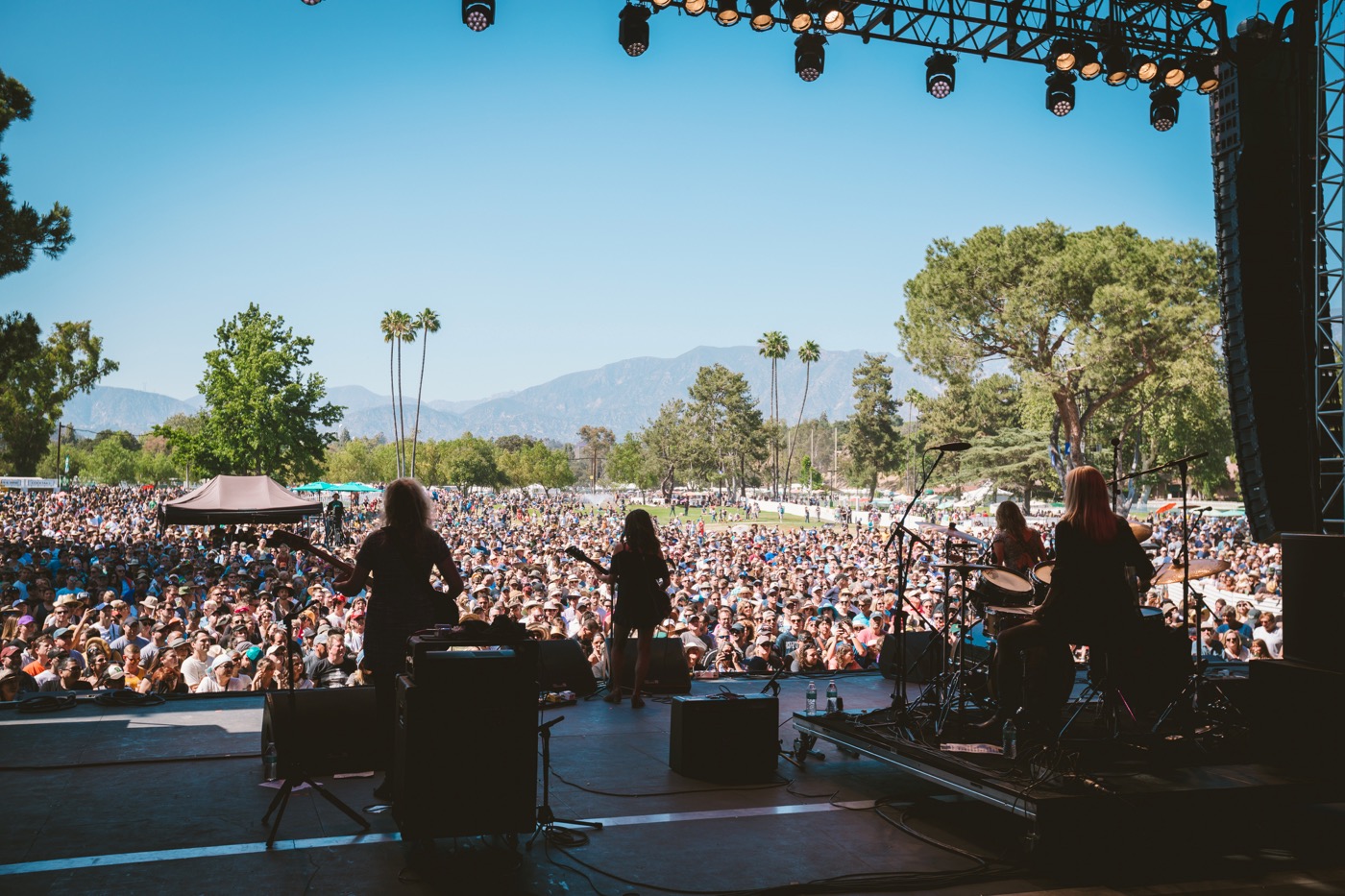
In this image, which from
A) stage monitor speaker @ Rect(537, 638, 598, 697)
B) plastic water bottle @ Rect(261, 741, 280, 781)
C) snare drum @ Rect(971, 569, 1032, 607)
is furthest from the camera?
stage monitor speaker @ Rect(537, 638, 598, 697)

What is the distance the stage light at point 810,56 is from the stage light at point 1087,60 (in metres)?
1.99

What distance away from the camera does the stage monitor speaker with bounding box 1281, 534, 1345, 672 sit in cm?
419

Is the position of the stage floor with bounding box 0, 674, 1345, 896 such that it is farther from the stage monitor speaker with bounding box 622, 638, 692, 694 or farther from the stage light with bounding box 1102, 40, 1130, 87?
the stage light with bounding box 1102, 40, 1130, 87

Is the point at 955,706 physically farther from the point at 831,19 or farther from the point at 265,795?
the point at 831,19

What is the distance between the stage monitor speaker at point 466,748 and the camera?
3.22 m

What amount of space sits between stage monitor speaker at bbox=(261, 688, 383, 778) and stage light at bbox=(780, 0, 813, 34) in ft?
18.3

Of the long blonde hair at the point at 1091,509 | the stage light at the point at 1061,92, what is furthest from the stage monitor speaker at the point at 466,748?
the stage light at the point at 1061,92

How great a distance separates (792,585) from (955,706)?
33.6 feet

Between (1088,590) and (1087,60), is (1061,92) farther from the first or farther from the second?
(1088,590)

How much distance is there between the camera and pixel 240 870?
3.13m

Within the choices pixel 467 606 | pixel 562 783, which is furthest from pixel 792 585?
pixel 562 783

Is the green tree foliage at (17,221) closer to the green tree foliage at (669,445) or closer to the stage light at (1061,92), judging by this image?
the stage light at (1061,92)

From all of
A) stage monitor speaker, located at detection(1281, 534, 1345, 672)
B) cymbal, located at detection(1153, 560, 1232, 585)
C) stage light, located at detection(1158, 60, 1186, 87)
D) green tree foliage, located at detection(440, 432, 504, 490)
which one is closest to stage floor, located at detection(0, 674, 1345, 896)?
stage monitor speaker, located at detection(1281, 534, 1345, 672)

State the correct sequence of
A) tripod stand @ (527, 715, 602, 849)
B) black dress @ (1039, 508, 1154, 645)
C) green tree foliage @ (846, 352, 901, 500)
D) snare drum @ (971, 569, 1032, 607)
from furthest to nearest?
1. green tree foliage @ (846, 352, 901, 500)
2. snare drum @ (971, 569, 1032, 607)
3. black dress @ (1039, 508, 1154, 645)
4. tripod stand @ (527, 715, 602, 849)
